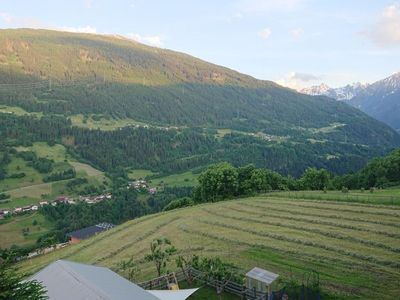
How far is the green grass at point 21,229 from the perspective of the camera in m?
116

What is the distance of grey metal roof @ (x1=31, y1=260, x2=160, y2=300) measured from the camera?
82.4 feet

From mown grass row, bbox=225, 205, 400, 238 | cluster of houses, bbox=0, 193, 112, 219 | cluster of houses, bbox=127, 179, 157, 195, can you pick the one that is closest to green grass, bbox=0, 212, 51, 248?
cluster of houses, bbox=0, 193, 112, 219

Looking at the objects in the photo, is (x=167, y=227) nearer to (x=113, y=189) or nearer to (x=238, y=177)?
(x=238, y=177)

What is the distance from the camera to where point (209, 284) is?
3894 cm

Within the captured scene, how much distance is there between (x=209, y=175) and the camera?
8781 cm

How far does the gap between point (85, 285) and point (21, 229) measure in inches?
4284

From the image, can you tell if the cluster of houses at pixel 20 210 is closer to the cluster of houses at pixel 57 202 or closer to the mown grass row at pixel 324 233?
the cluster of houses at pixel 57 202

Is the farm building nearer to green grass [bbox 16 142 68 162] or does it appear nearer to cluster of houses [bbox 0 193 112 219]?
cluster of houses [bbox 0 193 112 219]

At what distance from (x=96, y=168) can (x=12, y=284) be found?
584ft

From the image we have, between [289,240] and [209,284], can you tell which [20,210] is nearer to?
[289,240]

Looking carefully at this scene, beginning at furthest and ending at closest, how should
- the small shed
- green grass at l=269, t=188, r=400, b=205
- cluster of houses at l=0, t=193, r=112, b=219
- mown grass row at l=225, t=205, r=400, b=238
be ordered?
cluster of houses at l=0, t=193, r=112, b=219
green grass at l=269, t=188, r=400, b=205
mown grass row at l=225, t=205, r=400, b=238
the small shed

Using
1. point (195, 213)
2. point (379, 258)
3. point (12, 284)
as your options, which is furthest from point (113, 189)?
point (12, 284)

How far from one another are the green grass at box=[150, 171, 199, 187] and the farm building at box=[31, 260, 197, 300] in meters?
140

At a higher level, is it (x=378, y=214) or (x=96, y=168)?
(x=378, y=214)
